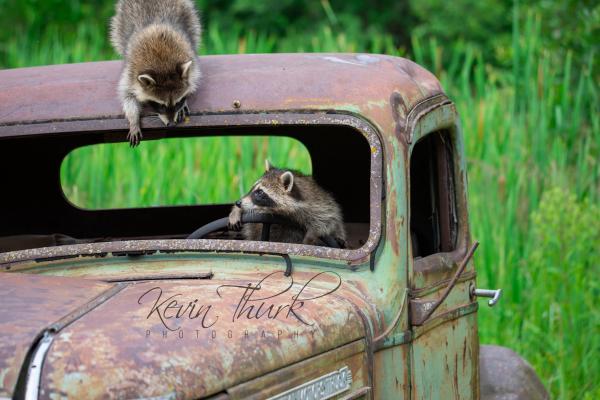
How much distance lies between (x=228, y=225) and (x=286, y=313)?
107 cm

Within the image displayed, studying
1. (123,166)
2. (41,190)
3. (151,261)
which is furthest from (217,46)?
(151,261)

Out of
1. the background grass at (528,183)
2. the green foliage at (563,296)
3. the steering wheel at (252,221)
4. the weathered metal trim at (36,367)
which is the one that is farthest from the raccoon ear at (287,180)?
the green foliage at (563,296)

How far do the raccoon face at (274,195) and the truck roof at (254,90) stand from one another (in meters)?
0.50

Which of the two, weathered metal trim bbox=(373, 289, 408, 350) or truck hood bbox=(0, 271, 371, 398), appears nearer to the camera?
truck hood bbox=(0, 271, 371, 398)

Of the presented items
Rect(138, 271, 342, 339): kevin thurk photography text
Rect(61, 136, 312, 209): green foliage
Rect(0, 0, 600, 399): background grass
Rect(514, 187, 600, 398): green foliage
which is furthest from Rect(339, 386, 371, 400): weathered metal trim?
Rect(61, 136, 312, 209): green foliage

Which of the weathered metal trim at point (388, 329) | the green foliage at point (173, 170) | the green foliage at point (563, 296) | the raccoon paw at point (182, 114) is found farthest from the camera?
the green foliage at point (173, 170)

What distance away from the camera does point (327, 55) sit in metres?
3.90

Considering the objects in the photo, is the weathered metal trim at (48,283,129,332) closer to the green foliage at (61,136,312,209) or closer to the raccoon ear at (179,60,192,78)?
the raccoon ear at (179,60,192,78)

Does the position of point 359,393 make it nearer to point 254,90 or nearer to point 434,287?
point 434,287

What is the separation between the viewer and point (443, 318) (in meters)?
3.63

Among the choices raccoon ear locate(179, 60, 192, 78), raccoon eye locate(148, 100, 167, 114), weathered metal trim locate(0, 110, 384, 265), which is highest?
raccoon ear locate(179, 60, 192, 78)

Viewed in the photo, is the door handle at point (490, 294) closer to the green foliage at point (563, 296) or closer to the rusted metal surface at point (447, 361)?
the rusted metal surface at point (447, 361)

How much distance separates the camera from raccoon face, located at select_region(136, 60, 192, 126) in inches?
140

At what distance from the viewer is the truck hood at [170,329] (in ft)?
7.47
